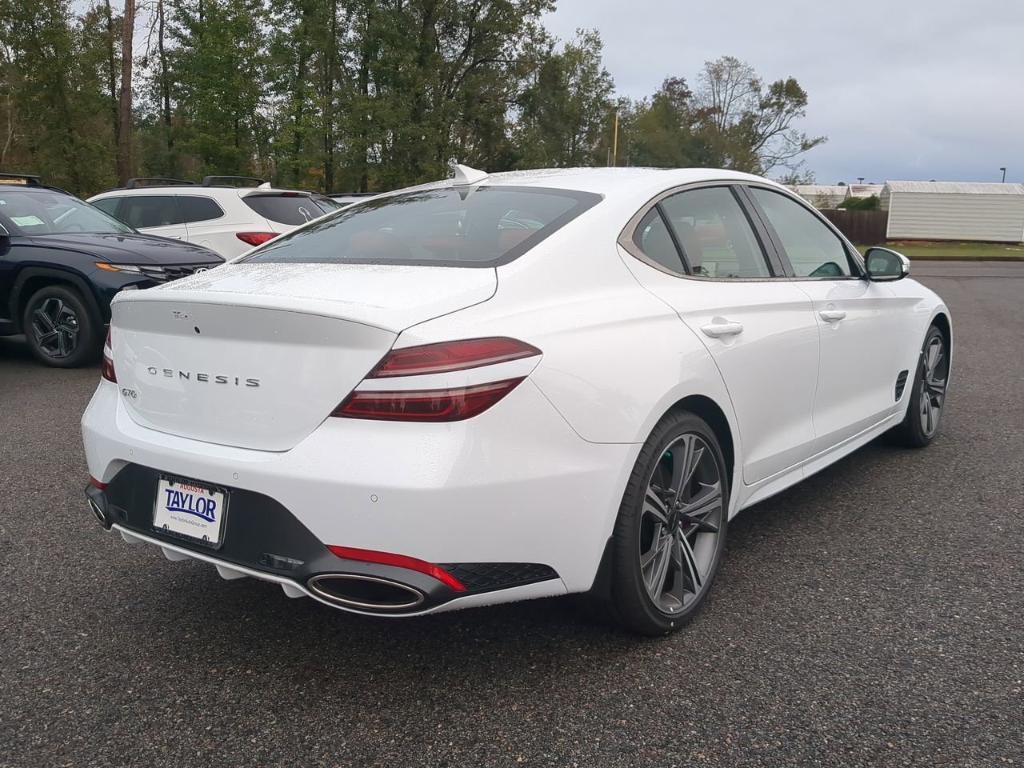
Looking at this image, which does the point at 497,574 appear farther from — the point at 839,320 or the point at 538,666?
the point at 839,320

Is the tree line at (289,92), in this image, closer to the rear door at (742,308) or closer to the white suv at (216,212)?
the white suv at (216,212)

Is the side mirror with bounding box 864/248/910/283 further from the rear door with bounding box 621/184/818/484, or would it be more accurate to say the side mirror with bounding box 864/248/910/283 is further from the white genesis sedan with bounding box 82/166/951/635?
the white genesis sedan with bounding box 82/166/951/635

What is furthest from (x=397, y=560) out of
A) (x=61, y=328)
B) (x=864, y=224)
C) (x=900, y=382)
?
(x=864, y=224)

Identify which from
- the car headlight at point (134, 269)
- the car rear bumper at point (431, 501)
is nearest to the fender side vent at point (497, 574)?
the car rear bumper at point (431, 501)

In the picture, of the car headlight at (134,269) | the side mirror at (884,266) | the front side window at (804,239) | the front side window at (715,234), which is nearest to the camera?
the front side window at (715,234)

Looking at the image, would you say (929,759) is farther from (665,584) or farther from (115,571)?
(115,571)

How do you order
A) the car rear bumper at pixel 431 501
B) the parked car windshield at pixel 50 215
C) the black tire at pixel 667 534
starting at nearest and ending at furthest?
the car rear bumper at pixel 431 501
the black tire at pixel 667 534
the parked car windshield at pixel 50 215

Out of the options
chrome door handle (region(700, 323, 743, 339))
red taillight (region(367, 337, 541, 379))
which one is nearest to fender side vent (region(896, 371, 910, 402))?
chrome door handle (region(700, 323, 743, 339))

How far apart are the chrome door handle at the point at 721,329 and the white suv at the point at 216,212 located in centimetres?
762

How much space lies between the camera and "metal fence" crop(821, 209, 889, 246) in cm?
4997

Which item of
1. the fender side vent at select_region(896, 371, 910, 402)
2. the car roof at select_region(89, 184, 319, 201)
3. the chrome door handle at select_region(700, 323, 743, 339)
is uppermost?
the car roof at select_region(89, 184, 319, 201)

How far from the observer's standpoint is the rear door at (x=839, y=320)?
4020 millimetres

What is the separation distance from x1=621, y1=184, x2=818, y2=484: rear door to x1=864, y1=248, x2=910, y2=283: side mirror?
35.9 inches

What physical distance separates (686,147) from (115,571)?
7115 centimetres
